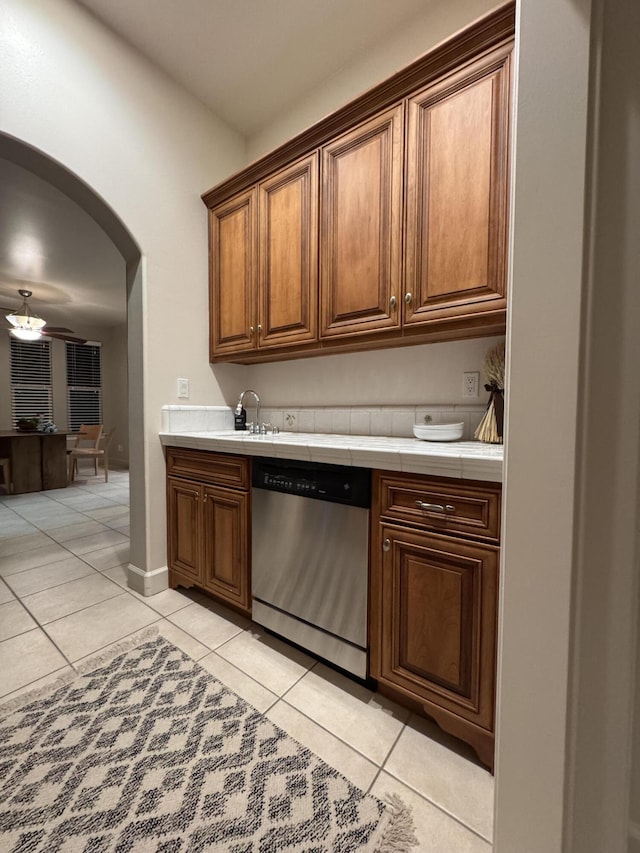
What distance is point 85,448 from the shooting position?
592 centimetres

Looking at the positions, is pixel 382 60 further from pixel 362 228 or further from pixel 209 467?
pixel 209 467

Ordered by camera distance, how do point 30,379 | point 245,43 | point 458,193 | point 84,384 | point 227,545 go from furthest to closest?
point 84,384 < point 30,379 < point 245,43 < point 227,545 < point 458,193

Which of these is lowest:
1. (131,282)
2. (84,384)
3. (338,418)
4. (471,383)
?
(338,418)

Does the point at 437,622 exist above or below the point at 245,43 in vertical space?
below

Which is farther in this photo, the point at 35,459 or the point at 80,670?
the point at 35,459

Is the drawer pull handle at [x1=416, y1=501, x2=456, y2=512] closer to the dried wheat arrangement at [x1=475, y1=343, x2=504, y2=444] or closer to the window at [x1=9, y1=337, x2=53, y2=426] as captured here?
Result: the dried wheat arrangement at [x1=475, y1=343, x2=504, y2=444]

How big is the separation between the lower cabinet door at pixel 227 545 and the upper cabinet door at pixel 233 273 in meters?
0.91

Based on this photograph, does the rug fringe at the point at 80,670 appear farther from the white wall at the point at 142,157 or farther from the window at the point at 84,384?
the window at the point at 84,384

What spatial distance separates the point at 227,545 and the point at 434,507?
3.59 feet

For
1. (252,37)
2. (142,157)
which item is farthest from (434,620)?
(252,37)

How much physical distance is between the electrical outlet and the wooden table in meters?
5.59

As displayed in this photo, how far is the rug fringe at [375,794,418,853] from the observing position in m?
0.84

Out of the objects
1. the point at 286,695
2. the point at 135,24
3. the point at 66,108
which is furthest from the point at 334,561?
the point at 135,24

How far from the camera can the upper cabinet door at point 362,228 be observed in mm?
1500
